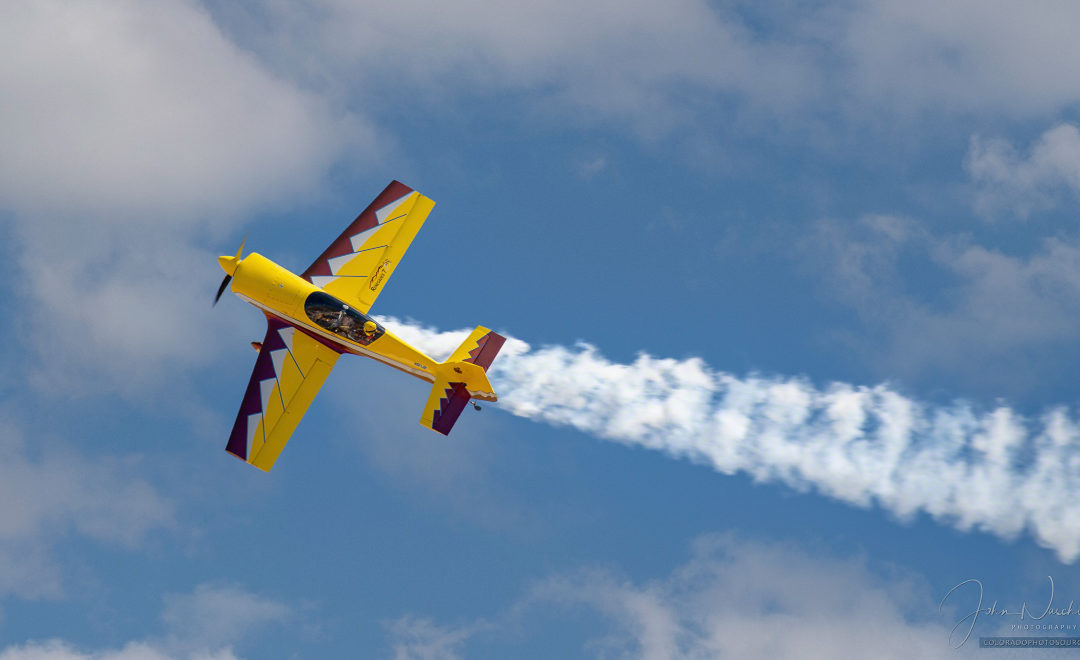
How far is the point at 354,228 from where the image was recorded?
3108 cm

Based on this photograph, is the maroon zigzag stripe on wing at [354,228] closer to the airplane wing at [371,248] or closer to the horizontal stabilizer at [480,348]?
the airplane wing at [371,248]

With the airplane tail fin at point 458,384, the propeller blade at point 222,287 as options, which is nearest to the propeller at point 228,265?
the propeller blade at point 222,287

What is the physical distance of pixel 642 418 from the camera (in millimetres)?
28422

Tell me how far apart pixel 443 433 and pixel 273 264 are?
736cm

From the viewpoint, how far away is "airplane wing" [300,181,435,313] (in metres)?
30.4

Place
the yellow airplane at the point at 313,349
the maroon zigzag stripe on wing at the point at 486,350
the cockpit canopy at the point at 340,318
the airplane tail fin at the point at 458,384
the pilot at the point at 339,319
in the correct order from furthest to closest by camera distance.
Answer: the pilot at the point at 339,319
the cockpit canopy at the point at 340,318
the maroon zigzag stripe on wing at the point at 486,350
the yellow airplane at the point at 313,349
the airplane tail fin at the point at 458,384

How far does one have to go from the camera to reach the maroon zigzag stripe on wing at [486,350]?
95.6 ft

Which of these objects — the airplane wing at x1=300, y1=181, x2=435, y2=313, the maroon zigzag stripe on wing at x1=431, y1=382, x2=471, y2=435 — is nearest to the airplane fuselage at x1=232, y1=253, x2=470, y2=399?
the maroon zigzag stripe on wing at x1=431, y1=382, x2=471, y2=435

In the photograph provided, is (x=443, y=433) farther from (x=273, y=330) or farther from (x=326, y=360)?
(x=273, y=330)

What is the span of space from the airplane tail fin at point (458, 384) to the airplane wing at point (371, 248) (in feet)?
11.8

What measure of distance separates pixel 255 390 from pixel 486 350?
7.14m

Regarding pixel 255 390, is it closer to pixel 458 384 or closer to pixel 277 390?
pixel 277 390

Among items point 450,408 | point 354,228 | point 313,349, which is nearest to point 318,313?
point 313,349

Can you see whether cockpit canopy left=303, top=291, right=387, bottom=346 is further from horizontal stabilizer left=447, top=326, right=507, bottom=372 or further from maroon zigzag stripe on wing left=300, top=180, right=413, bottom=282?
horizontal stabilizer left=447, top=326, right=507, bottom=372
